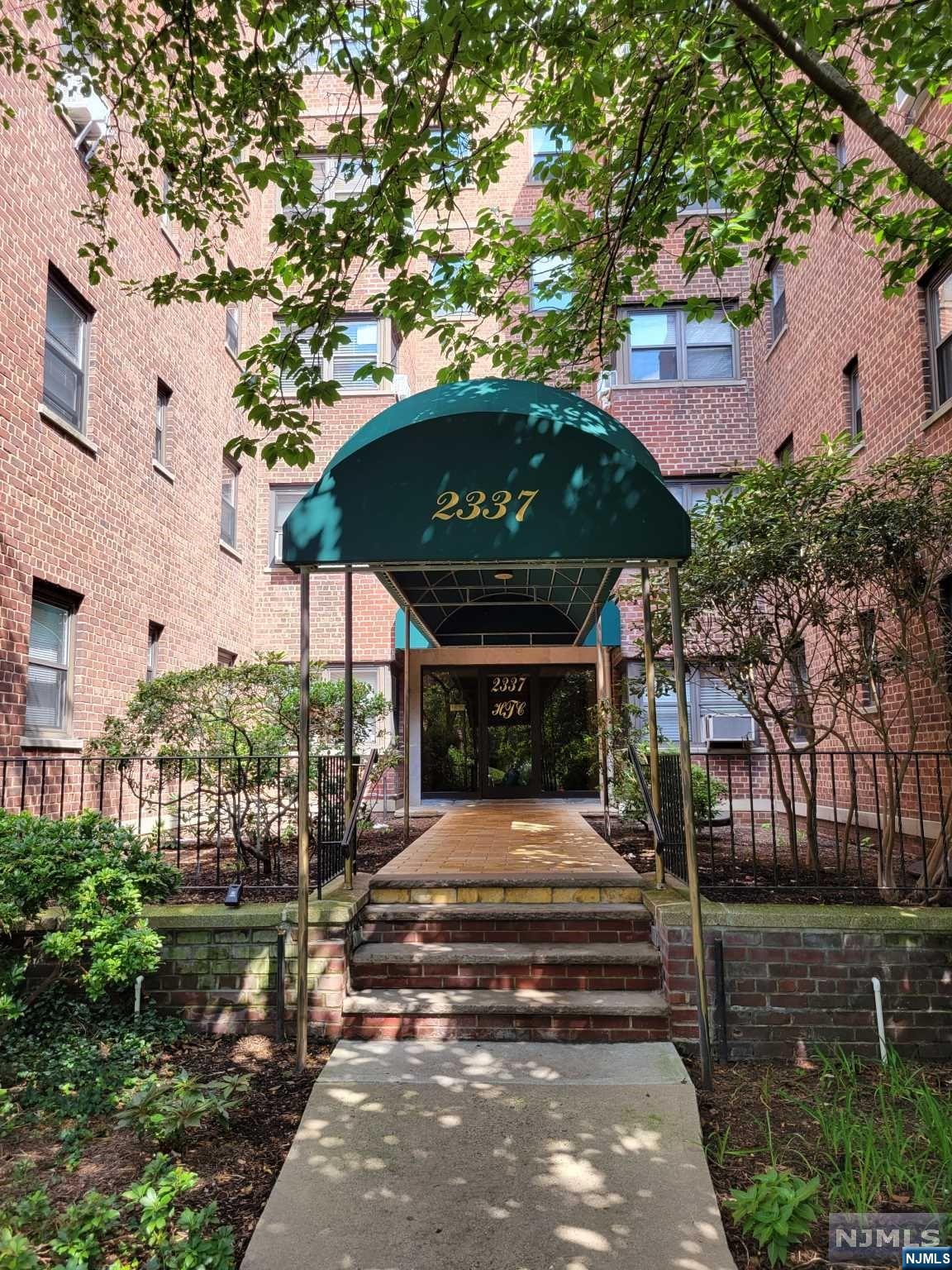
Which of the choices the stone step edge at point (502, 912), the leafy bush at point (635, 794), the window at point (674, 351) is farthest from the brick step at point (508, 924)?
the window at point (674, 351)

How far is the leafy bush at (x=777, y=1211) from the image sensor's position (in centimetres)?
323

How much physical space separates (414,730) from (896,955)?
1074cm

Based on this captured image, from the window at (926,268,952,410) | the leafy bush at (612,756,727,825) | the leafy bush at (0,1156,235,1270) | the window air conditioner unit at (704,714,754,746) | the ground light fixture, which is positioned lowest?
the leafy bush at (0,1156,235,1270)

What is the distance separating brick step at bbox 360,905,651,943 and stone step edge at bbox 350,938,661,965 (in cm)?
6

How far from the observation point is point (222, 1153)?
3930 millimetres

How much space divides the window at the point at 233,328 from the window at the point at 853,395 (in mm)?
9512

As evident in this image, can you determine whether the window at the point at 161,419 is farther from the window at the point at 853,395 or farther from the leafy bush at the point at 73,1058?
the window at the point at 853,395

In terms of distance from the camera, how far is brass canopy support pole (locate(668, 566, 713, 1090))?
4.74 meters

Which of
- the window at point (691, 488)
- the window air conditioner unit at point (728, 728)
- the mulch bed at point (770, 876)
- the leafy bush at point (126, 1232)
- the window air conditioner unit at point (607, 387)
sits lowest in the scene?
the leafy bush at point (126, 1232)

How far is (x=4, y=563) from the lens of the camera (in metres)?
7.53

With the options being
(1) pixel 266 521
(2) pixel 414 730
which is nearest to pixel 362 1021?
(2) pixel 414 730

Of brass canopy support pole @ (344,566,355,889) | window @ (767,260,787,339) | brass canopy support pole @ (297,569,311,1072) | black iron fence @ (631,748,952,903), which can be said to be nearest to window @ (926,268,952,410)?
black iron fence @ (631,748,952,903)

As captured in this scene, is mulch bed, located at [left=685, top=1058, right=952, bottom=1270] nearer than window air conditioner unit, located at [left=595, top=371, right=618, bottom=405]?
Yes

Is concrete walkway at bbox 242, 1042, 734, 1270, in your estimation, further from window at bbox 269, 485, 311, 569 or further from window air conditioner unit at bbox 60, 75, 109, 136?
window at bbox 269, 485, 311, 569
